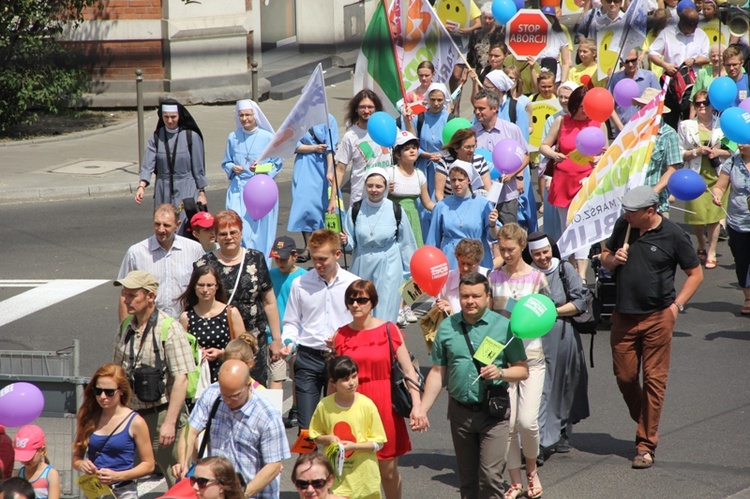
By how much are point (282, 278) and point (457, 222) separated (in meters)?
1.71

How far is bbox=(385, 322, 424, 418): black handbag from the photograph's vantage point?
6.34 metres

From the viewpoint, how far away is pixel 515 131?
1153cm

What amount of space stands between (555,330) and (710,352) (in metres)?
2.61

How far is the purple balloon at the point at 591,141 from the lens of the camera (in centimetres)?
1034

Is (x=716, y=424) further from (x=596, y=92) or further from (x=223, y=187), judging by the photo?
(x=223, y=187)

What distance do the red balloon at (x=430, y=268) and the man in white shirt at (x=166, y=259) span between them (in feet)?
5.21

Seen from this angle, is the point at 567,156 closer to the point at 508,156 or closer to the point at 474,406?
the point at 508,156

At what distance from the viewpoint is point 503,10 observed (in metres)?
14.1

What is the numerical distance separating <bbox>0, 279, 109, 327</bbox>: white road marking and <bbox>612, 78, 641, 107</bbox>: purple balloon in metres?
5.97

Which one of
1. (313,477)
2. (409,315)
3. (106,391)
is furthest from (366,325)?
(409,315)

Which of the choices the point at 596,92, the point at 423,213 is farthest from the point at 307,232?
the point at 596,92

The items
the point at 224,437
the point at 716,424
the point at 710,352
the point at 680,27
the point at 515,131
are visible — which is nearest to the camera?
the point at 224,437

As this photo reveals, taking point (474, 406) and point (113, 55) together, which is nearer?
point (113, 55)

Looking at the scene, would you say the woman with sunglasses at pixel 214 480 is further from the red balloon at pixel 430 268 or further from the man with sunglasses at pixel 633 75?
→ the man with sunglasses at pixel 633 75
